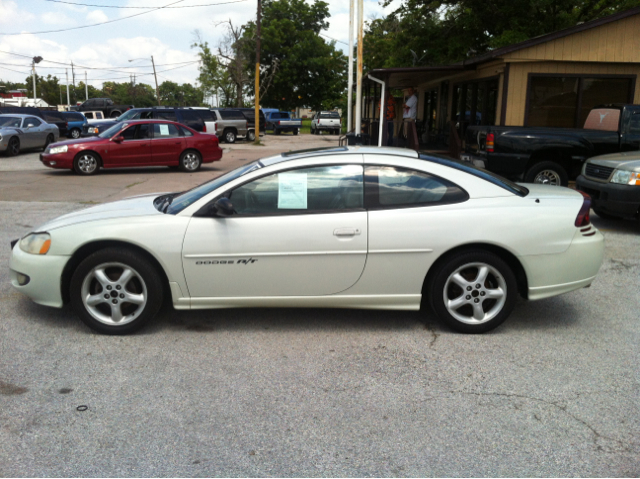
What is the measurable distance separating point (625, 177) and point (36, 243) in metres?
7.52

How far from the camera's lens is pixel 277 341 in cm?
461

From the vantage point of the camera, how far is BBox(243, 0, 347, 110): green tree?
57.8 metres

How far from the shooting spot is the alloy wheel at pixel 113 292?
459 cm

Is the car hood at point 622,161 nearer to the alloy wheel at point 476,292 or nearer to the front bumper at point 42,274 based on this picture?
the alloy wheel at point 476,292

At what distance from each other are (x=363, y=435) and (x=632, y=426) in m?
1.49

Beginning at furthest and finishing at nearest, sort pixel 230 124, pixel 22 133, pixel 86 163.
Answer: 1. pixel 230 124
2. pixel 22 133
3. pixel 86 163

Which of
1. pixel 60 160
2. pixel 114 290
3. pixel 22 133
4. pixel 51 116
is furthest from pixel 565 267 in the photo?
pixel 51 116

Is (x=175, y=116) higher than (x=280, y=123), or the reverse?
(x=175, y=116)

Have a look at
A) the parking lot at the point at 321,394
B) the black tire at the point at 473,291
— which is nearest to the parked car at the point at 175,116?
the parking lot at the point at 321,394

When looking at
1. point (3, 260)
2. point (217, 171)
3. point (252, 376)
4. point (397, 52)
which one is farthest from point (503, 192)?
point (397, 52)

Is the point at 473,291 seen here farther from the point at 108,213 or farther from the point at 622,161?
the point at 622,161

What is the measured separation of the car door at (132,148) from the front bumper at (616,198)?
38.0ft

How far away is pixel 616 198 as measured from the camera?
855cm

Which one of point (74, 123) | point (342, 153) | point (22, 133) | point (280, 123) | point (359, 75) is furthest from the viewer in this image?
point (280, 123)
